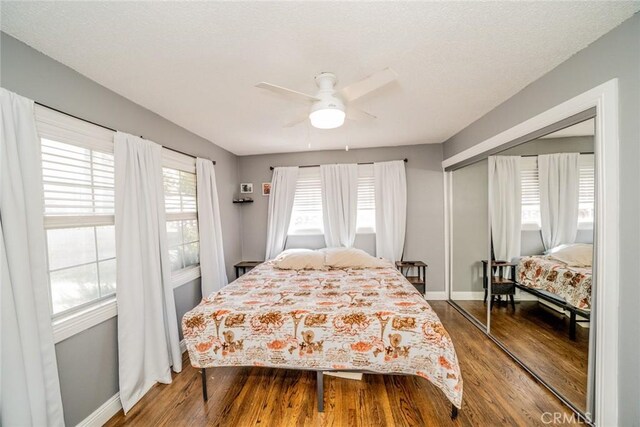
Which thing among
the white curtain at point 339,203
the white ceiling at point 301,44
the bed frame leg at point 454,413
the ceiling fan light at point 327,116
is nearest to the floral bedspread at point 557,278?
the bed frame leg at point 454,413

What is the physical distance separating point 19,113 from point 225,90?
1.15 m

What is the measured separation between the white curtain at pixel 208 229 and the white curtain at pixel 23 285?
1.50 metres

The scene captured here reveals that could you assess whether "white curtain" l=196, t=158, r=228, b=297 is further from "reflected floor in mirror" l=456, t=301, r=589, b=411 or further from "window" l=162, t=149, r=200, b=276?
"reflected floor in mirror" l=456, t=301, r=589, b=411

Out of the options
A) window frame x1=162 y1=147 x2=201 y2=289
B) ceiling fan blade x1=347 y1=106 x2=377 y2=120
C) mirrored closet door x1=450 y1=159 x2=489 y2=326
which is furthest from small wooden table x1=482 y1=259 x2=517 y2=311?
window frame x1=162 y1=147 x2=201 y2=289

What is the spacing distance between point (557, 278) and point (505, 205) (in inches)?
30.9

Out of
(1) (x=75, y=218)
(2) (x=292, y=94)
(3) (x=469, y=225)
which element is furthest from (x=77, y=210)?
(3) (x=469, y=225)

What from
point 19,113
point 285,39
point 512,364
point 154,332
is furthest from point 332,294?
point 19,113

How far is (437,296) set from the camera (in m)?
3.72

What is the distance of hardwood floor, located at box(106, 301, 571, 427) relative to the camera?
164 cm

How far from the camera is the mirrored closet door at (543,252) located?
5.17ft

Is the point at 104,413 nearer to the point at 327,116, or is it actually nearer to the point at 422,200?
the point at 327,116

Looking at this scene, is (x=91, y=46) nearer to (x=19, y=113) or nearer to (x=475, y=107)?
(x=19, y=113)

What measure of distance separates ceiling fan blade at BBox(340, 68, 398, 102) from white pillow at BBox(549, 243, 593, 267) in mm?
1659

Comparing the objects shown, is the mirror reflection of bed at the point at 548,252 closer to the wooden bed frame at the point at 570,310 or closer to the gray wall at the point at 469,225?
the wooden bed frame at the point at 570,310
